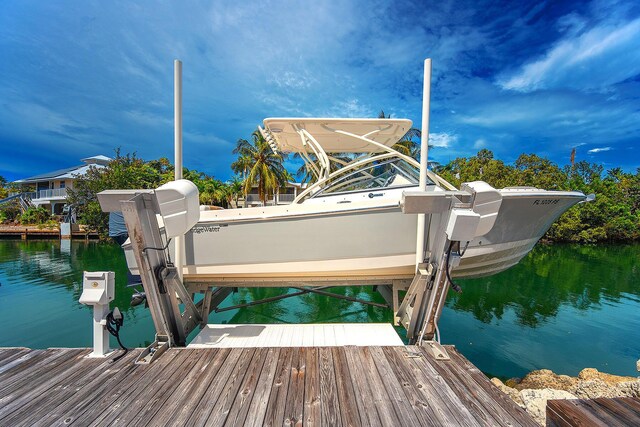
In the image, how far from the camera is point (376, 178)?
4.21 metres

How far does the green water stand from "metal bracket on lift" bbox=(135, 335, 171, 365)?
82.8 inches

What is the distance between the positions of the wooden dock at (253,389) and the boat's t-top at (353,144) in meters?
2.44

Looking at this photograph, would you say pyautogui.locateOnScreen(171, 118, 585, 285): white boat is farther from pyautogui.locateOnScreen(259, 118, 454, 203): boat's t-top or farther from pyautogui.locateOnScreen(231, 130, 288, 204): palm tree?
pyautogui.locateOnScreen(231, 130, 288, 204): palm tree

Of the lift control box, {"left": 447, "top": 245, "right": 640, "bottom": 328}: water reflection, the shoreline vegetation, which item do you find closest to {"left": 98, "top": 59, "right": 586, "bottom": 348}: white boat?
the lift control box

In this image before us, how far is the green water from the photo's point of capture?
3.94 meters

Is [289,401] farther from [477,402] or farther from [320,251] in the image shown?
[320,251]

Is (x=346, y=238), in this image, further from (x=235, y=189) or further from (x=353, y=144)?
(x=235, y=189)

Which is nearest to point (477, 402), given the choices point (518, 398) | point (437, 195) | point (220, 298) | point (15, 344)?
point (437, 195)

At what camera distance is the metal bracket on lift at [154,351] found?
82.9 inches

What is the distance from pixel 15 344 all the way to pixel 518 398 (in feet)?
20.4

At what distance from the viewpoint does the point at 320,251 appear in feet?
11.0

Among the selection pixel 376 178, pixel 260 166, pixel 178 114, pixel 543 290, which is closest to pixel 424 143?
pixel 376 178

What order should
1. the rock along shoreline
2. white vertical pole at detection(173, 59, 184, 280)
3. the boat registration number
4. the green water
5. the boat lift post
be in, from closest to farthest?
the boat lift post → the rock along shoreline → white vertical pole at detection(173, 59, 184, 280) → the boat registration number → the green water

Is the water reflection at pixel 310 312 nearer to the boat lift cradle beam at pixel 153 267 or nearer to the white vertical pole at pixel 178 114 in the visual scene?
the white vertical pole at pixel 178 114
